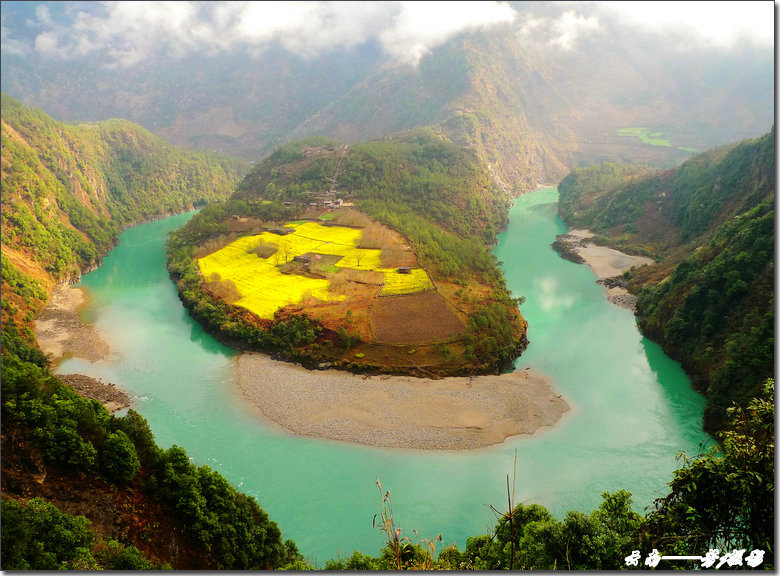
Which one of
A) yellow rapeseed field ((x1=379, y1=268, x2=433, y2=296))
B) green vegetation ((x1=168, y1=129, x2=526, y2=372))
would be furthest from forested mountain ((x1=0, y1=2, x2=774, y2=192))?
yellow rapeseed field ((x1=379, y1=268, x2=433, y2=296))

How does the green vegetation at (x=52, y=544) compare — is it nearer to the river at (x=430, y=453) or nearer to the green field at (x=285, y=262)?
the river at (x=430, y=453)

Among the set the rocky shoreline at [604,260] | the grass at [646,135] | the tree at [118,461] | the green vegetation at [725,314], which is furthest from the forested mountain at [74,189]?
the grass at [646,135]

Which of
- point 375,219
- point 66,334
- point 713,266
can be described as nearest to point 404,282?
point 375,219

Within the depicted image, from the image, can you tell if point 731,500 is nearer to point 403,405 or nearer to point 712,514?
point 712,514

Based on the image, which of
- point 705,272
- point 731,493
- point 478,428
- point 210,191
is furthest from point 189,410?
point 210,191

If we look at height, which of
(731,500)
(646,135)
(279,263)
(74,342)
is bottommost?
(74,342)

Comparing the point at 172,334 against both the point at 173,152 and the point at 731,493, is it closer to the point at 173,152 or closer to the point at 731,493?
the point at 731,493
